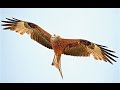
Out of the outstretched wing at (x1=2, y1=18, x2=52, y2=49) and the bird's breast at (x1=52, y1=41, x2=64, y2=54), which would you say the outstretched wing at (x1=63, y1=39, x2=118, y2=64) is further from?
the outstretched wing at (x1=2, y1=18, x2=52, y2=49)

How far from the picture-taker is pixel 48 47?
2.00 meters

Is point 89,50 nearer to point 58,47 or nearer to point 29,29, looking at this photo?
point 58,47

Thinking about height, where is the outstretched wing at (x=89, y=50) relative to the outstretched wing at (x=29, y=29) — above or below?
below

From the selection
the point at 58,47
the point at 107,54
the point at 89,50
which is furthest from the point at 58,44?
the point at 107,54

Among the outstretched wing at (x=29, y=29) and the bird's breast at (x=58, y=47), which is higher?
the outstretched wing at (x=29, y=29)

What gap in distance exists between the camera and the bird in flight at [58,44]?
1.95m

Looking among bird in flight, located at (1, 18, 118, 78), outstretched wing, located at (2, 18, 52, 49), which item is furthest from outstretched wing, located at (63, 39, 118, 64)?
outstretched wing, located at (2, 18, 52, 49)

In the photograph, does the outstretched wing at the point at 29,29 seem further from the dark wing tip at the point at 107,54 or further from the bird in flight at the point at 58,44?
the dark wing tip at the point at 107,54

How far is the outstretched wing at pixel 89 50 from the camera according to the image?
6.41 feet

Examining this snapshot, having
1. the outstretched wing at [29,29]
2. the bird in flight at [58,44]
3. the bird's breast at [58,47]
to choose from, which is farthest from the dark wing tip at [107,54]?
the outstretched wing at [29,29]

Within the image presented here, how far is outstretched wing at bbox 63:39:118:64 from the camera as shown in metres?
1.95

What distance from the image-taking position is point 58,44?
1.98m

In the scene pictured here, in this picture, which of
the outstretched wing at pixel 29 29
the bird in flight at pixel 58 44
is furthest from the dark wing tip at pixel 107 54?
the outstretched wing at pixel 29 29
